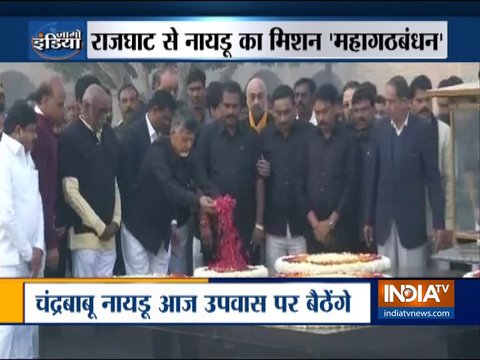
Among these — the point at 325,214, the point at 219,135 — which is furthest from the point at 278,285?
the point at 219,135

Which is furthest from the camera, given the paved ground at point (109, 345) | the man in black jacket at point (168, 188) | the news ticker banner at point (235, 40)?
the paved ground at point (109, 345)

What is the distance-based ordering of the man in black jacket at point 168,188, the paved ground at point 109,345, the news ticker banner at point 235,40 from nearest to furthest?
the news ticker banner at point 235,40 → the man in black jacket at point 168,188 → the paved ground at point 109,345

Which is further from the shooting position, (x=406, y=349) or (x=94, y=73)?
(x=406, y=349)

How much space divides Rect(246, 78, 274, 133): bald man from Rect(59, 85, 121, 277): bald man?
621 millimetres

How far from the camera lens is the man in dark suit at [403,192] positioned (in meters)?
4.92

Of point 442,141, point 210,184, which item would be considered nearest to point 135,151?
point 210,184

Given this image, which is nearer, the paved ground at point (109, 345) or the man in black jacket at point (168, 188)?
the man in black jacket at point (168, 188)

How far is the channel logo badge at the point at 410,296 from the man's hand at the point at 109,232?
1.21 m

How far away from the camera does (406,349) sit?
5223 millimetres

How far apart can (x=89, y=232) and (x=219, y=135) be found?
0.73 meters

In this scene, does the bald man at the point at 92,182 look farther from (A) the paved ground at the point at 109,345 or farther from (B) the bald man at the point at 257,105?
(B) the bald man at the point at 257,105

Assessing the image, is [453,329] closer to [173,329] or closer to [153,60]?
[173,329]

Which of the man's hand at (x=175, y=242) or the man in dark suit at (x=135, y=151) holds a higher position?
the man in dark suit at (x=135, y=151)

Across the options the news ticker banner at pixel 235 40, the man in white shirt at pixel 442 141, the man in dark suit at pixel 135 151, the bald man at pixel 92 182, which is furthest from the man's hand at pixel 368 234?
the bald man at pixel 92 182
